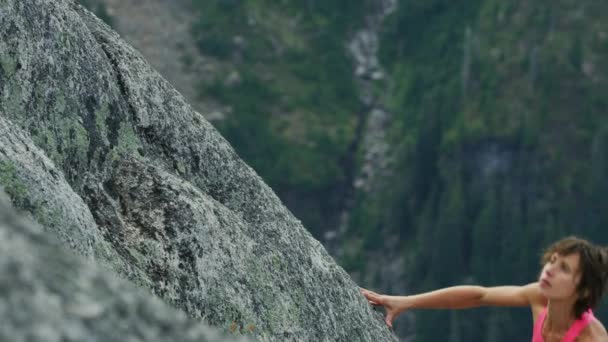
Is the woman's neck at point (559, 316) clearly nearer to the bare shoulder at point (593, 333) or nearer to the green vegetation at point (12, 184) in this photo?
the bare shoulder at point (593, 333)

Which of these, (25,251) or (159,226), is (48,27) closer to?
(159,226)

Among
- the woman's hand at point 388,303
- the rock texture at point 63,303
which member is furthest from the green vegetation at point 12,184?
the woman's hand at point 388,303

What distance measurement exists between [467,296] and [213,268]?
2480mm

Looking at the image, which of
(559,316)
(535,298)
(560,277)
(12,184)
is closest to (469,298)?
(535,298)

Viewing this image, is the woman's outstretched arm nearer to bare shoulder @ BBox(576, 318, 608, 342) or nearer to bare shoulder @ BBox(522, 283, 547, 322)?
bare shoulder @ BBox(522, 283, 547, 322)

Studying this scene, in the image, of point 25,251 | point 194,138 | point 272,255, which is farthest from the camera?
point 194,138

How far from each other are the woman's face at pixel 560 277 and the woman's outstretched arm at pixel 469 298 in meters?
0.76

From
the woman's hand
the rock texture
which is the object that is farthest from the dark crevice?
the rock texture

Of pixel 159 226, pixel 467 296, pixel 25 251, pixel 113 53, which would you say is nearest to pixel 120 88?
pixel 113 53

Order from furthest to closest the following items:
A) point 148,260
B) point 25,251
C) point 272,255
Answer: point 272,255 < point 148,260 < point 25,251

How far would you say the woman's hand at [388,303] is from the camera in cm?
1264

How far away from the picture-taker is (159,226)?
10.6 metres

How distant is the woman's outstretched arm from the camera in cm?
1141

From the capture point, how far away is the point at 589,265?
10266 mm
